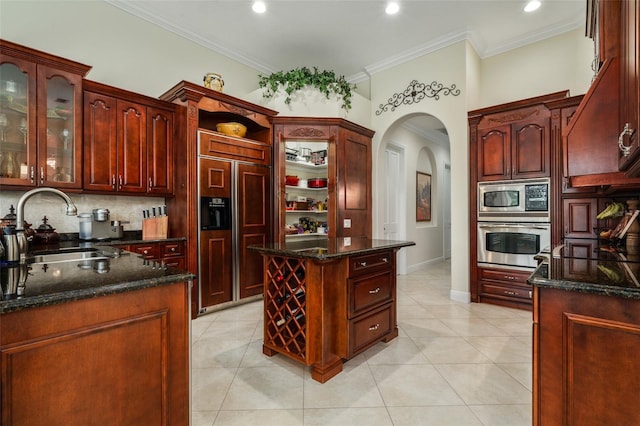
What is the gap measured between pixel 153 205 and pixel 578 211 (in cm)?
482

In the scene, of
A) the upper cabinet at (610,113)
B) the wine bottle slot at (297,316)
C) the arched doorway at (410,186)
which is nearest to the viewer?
the upper cabinet at (610,113)

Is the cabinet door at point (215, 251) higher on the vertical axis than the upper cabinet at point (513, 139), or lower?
lower

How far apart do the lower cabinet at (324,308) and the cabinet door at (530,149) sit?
227 centimetres

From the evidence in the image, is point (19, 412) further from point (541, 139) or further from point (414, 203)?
point (414, 203)

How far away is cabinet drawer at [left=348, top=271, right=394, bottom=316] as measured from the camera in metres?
2.17

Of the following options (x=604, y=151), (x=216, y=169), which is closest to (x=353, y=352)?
(x=604, y=151)

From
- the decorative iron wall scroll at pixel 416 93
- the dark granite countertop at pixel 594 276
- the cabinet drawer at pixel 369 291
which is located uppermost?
the decorative iron wall scroll at pixel 416 93

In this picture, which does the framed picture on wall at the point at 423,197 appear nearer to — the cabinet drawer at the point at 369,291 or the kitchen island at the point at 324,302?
the cabinet drawer at the point at 369,291

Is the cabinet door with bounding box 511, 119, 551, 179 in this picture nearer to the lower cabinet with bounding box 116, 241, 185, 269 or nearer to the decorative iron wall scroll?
the decorative iron wall scroll

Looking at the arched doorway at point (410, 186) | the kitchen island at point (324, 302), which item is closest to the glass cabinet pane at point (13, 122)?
the kitchen island at point (324, 302)

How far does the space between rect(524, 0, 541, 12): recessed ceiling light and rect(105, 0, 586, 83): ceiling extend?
8cm

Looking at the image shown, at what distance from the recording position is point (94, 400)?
990 mm

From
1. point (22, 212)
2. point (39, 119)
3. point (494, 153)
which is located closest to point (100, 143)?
point (39, 119)

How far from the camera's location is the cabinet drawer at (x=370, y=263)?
2.16m
